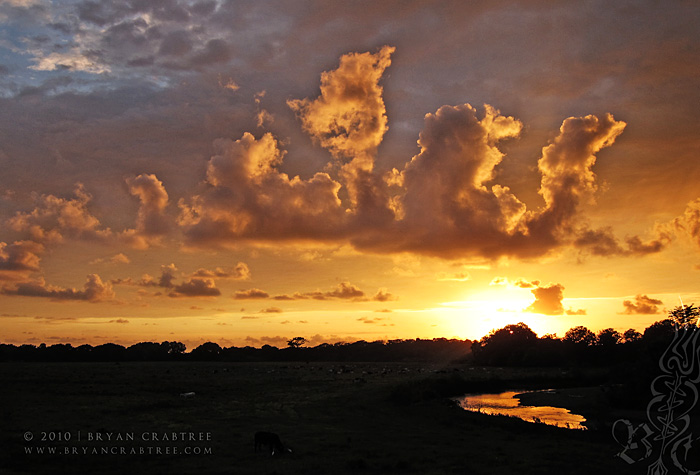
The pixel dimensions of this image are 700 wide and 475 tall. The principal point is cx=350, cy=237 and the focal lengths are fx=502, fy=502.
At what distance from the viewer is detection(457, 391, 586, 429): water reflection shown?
46500 mm

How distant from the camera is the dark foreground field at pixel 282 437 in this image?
85.7 ft

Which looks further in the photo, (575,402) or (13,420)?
(575,402)

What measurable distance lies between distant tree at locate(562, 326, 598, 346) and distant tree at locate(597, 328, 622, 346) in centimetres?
209

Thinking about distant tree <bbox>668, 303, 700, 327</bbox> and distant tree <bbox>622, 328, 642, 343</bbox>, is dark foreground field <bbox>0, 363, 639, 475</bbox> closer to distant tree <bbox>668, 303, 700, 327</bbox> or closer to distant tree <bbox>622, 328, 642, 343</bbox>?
distant tree <bbox>668, 303, 700, 327</bbox>

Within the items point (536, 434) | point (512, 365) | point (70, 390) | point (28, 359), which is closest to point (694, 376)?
point (536, 434)

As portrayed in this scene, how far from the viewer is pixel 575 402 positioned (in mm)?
61000

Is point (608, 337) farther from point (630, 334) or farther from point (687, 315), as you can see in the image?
point (687, 315)

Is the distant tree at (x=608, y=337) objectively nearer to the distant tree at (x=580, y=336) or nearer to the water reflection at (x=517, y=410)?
the distant tree at (x=580, y=336)

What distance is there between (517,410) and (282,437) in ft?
104

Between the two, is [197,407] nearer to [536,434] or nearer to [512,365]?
[536,434]

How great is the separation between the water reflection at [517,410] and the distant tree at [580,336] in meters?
94.2

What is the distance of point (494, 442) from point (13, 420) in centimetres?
3508

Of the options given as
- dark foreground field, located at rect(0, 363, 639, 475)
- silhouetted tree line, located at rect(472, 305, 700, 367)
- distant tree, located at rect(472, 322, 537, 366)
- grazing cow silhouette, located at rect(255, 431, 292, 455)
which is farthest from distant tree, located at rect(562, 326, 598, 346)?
grazing cow silhouette, located at rect(255, 431, 292, 455)

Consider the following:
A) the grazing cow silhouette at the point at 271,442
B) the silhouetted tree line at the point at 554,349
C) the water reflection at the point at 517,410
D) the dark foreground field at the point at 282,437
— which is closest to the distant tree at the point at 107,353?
the silhouetted tree line at the point at 554,349
